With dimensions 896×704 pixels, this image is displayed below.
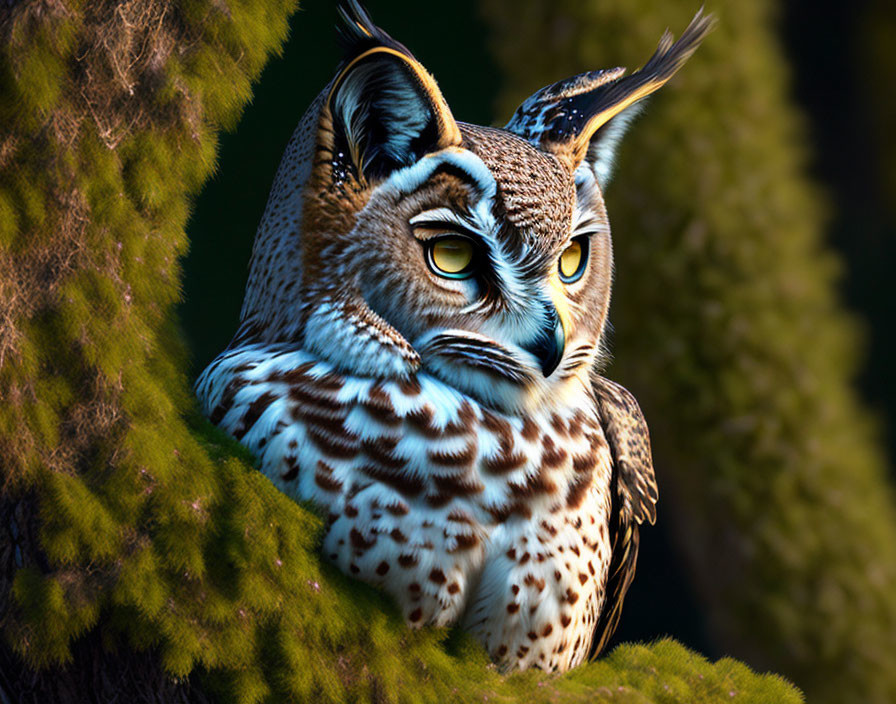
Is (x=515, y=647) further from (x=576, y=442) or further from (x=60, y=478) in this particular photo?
(x=60, y=478)

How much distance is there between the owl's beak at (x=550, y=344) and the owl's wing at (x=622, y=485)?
0.28m

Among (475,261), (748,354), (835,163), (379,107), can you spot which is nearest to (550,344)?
(475,261)

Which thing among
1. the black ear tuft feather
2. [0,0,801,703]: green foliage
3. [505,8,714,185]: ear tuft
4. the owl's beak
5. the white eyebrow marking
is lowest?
[0,0,801,703]: green foliage

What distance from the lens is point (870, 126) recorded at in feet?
15.3

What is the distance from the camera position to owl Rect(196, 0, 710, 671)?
40.0 inches

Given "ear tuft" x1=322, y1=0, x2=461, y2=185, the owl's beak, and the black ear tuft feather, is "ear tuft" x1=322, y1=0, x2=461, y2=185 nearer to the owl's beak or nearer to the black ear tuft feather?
the black ear tuft feather

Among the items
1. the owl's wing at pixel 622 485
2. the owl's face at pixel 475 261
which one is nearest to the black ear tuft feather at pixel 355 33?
the owl's face at pixel 475 261

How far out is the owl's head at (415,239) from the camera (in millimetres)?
1023

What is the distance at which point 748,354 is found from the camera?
10.6ft

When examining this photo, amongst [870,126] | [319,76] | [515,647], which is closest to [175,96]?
[515,647]

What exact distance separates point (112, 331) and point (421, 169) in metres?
0.37

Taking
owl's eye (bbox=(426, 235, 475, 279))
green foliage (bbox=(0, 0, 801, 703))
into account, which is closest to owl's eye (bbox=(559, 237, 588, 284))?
owl's eye (bbox=(426, 235, 475, 279))

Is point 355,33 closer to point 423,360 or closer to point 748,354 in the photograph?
point 423,360

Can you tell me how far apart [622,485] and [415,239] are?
0.55 meters
